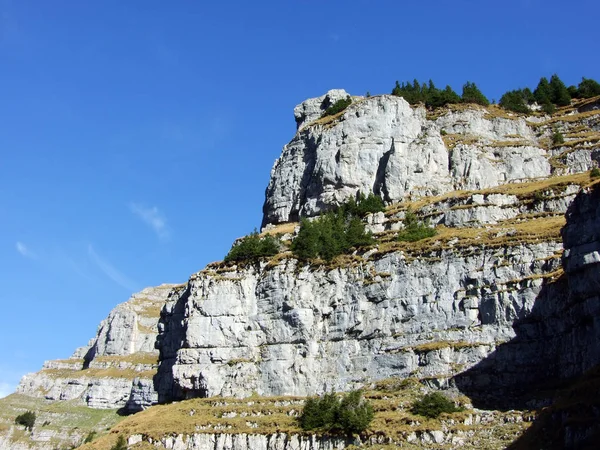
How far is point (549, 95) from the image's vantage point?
431ft

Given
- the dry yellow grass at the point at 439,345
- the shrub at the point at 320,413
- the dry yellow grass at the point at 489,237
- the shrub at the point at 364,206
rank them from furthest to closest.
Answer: the shrub at the point at 364,206 → the dry yellow grass at the point at 489,237 → the dry yellow grass at the point at 439,345 → the shrub at the point at 320,413

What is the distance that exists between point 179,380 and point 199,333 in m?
6.25

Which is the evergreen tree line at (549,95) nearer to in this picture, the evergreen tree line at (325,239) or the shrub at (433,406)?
the evergreen tree line at (325,239)

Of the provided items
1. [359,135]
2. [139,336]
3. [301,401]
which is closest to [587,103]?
[359,135]

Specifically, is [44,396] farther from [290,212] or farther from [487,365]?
[487,365]

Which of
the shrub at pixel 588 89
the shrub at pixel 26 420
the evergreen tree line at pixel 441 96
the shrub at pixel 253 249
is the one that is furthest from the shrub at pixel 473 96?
the shrub at pixel 26 420

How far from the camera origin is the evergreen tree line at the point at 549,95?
412 ft

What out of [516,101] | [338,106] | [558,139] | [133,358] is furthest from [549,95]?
[133,358]

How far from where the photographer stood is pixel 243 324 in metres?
82.4

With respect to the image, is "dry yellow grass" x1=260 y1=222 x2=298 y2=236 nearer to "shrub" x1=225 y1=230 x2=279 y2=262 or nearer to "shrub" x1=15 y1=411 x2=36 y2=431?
"shrub" x1=225 y1=230 x2=279 y2=262

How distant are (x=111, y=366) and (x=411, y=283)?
75.6 metres

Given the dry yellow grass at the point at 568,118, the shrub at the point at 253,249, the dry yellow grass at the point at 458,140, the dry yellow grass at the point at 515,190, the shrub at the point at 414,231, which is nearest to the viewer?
the shrub at the point at 414,231

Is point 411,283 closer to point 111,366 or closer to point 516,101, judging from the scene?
point 516,101

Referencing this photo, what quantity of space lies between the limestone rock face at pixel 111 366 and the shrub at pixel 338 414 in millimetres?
51777
